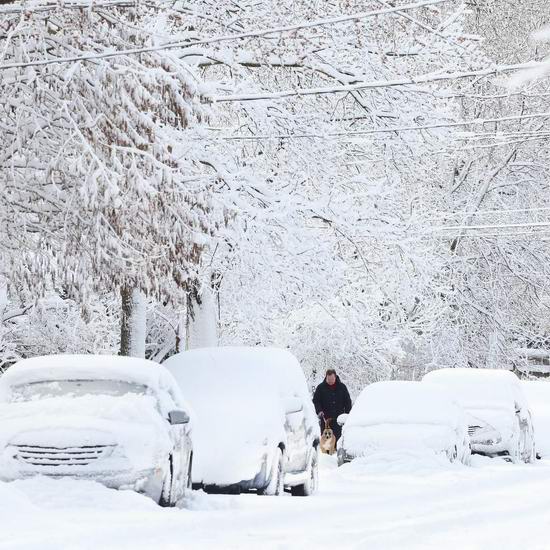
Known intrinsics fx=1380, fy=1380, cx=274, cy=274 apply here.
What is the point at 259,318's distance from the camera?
90.2 ft

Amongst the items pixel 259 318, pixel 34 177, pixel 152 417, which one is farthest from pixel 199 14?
pixel 259 318

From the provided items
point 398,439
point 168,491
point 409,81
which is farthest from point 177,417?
point 398,439

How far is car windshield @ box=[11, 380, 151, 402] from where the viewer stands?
1366cm

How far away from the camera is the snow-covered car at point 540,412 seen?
2814cm

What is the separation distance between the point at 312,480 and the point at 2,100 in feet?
19.1

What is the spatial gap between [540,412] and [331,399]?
24.7 ft

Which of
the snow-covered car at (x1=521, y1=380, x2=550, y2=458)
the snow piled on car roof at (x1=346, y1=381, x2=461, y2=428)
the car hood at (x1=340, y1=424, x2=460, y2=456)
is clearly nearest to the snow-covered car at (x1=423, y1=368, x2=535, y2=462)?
the snow piled on car roof at (x1=346, y1=381, x2=461, y2=428)

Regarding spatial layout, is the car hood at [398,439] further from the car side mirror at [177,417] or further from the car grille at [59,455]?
the car grille at [59,455]

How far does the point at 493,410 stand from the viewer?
23062mm

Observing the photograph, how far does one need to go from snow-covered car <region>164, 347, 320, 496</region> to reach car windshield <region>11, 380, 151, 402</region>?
0.89 meters

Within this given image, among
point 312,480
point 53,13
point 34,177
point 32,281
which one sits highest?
point 53,13

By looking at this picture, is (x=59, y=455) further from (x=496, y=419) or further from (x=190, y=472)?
(x=496, y=419)

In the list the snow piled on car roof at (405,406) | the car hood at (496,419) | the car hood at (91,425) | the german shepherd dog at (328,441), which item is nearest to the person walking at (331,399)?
the german shepherd dog at (328,441)

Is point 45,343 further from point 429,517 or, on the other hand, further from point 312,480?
point 429,517
